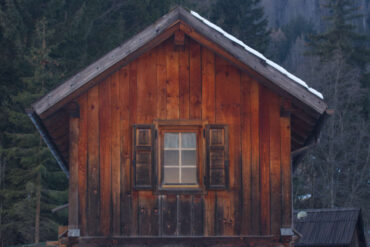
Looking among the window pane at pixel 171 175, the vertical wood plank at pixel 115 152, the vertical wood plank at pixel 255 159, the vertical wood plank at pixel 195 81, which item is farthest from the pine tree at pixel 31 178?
the vertical wood plank at pixel 255 159

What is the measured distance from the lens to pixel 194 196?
36.5ft

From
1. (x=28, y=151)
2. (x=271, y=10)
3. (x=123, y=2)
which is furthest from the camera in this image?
(x=271, y=10)

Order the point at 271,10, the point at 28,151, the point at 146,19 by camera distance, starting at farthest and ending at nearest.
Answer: the point at 271,10
the point at 146,19
the point at 28,151

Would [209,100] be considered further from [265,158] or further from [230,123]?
[265,158]

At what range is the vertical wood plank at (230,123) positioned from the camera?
36.4 feet

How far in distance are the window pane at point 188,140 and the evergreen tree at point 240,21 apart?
3764cm

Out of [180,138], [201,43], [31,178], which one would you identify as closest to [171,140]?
[180,138]

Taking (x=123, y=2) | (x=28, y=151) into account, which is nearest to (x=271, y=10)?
(x=123, y=2)

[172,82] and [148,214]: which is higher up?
[172,82]

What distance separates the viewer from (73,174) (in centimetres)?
1116

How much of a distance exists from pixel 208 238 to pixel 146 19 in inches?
1153

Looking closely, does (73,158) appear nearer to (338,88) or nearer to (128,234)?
(128,234)

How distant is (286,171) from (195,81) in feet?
7.12

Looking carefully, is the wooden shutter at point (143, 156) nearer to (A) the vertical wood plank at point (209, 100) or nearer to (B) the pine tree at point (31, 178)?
(A) the vertical wood plank at point (209, 100)
